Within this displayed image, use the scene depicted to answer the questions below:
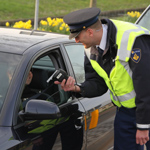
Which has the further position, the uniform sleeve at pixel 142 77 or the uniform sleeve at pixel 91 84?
the uniform sleeve at pixel 91 84

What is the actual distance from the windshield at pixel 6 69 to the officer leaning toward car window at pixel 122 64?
46 centimetres

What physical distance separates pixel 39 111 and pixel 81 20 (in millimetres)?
782

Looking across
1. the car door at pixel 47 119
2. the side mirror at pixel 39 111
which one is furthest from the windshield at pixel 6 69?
the side mirror at pixel 39 111

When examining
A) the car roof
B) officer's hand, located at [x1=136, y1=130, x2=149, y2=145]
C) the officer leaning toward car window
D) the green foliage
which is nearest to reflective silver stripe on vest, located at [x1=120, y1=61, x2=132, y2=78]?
the officer leaning toward car window

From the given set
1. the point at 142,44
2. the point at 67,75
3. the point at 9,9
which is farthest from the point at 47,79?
the point at 9,9

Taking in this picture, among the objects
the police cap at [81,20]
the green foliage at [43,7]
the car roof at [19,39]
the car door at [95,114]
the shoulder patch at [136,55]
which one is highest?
the police cap at [81,20]

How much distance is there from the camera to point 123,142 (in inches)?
127

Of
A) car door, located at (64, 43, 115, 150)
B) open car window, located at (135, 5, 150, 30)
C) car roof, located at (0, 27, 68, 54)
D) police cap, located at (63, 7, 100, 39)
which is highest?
police cap, located at (63, 7, 100, 39)

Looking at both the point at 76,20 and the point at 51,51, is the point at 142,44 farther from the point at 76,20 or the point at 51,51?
the point at 51,51

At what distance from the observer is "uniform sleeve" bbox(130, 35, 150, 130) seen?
2.79 metres

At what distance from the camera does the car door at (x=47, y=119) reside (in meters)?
2.75

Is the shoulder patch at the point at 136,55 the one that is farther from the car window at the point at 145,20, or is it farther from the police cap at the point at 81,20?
the car window at the point at 145,20

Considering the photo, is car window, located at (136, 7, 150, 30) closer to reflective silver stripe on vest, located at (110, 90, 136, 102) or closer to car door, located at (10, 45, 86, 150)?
car door, located at (10, 45, 86, 150)

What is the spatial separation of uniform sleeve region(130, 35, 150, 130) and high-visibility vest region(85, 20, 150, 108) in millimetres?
53
